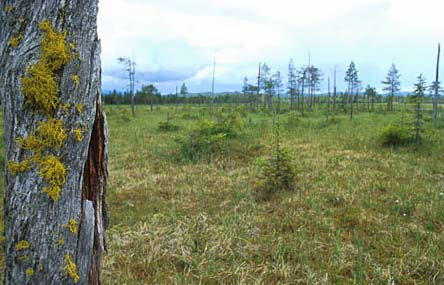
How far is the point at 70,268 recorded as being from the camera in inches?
71.5

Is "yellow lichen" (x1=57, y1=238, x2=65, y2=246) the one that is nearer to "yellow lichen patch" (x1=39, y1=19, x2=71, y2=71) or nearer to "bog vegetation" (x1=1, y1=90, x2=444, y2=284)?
"yellow lichen patch" (x1=39, y1=19, x2=71, y2=71)

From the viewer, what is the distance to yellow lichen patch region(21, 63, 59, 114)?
1.62m

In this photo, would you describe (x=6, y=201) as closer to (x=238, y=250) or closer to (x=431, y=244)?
(x=238, y=250)

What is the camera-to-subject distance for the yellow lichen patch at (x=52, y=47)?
164 cm

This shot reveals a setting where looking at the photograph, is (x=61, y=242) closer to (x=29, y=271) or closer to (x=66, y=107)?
(x=29, y=271)

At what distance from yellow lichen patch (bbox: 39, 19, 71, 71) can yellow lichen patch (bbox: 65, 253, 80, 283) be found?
3.22 feet

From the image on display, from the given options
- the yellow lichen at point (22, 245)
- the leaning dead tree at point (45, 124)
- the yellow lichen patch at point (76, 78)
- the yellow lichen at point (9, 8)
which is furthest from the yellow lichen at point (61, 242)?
the yellow lichen at point (9, 8)

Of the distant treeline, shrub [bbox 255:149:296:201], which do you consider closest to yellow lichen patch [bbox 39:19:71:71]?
shrub [bbox 255:149:296:201]

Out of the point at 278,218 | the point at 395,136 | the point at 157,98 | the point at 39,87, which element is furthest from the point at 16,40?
the point at 157,98

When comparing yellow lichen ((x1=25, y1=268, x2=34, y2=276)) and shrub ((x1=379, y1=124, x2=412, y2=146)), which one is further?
shrub ((x1=379, y1=124, x2=412, y2=146))

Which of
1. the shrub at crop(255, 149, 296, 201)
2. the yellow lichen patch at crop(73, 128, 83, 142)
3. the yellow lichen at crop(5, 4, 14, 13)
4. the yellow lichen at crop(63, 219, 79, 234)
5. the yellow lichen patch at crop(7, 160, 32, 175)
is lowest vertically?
the shrub at crop(255, 149, 296, 201)

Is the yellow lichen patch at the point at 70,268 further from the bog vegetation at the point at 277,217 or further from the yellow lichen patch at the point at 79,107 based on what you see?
the bog vegetation at the point at 277,217

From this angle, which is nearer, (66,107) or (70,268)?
(66,107)

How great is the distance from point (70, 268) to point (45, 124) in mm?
773
